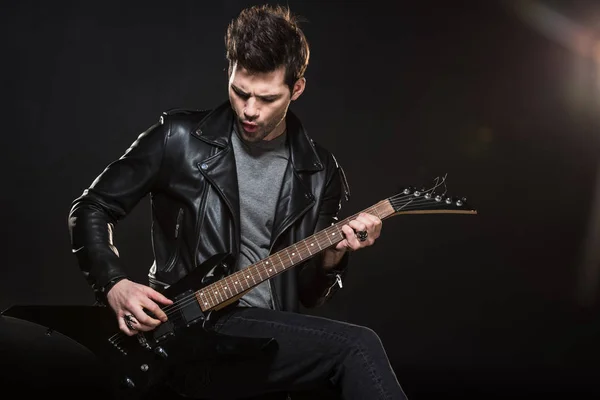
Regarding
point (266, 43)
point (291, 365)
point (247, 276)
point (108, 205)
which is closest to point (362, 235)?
point (247, 276)

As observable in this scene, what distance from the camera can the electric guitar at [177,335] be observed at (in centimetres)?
233

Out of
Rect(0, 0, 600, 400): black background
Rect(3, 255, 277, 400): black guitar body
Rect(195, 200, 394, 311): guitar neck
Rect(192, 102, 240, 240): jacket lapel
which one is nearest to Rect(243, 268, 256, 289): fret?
Rect(195, 200, 394, 311): guitar neck

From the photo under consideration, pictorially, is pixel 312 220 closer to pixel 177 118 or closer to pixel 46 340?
pixel 177 118

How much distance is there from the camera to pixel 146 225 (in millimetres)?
5293

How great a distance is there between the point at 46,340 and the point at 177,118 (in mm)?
2577

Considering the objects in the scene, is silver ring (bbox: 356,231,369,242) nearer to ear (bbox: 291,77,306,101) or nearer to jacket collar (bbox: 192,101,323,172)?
jacket collar (bbox: 192,101,323,172)

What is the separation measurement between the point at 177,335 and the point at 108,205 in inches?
21.5

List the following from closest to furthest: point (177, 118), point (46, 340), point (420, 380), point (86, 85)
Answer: point (177, 118), point (420, 380), point (46, 340), point (86, 85)

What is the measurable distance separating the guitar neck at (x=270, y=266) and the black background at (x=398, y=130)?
2585mm

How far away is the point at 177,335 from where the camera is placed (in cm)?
238

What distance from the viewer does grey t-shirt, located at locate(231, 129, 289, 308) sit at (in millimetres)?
2751

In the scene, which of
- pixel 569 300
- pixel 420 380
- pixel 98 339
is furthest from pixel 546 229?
pixel 98 339

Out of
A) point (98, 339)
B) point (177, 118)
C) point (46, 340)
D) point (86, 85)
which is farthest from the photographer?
point (86, 85)

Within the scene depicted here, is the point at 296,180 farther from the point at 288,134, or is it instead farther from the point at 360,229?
the point at 360,229
